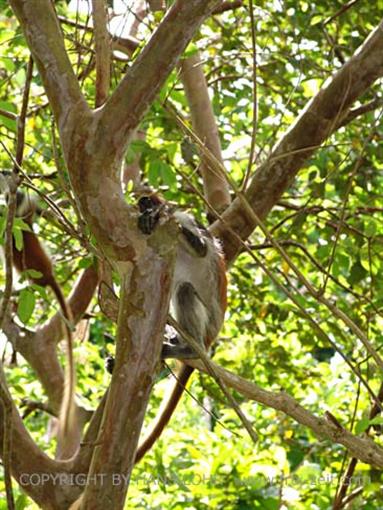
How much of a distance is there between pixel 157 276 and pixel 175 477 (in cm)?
216

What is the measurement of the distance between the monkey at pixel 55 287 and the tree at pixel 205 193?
0.44 ft

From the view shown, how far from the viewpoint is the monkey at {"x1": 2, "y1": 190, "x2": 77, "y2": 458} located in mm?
3973

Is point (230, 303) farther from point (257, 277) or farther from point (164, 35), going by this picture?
point (164, 35)

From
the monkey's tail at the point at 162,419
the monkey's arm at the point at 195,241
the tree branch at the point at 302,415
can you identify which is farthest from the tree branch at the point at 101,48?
the monkey's tail at the point at 162,419

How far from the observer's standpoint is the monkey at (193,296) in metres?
3.47

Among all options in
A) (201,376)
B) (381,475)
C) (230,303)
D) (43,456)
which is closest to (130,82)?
(43,456)

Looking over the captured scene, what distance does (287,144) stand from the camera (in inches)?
134

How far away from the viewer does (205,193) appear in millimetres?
4004

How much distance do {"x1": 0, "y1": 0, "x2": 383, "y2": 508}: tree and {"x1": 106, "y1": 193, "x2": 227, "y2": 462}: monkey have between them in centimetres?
9

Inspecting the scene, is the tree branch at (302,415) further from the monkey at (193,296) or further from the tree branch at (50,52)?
the monkey at (193,296)

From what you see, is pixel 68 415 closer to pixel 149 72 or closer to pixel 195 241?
pixel 195 241

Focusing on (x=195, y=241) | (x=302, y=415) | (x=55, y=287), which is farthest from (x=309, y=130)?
(x=55, y=287)

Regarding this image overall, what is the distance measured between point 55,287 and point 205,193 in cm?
Answer: 121

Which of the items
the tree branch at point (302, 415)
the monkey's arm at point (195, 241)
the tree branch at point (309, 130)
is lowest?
the tree branch at point (302, 415)
